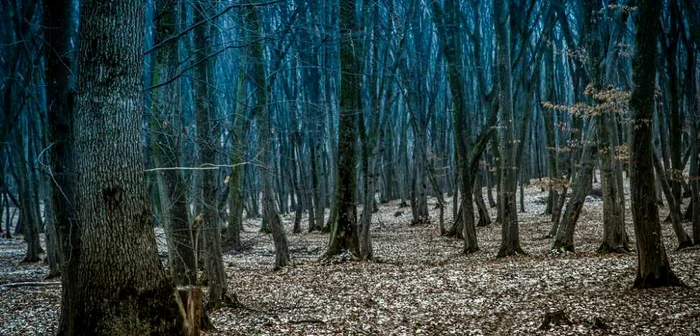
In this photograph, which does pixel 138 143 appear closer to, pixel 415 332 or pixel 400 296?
pixel 415 332

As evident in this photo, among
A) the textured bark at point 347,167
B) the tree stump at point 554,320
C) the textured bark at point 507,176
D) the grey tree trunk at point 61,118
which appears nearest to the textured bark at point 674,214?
the textured bark at point 507,176

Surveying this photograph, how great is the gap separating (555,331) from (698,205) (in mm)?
7493

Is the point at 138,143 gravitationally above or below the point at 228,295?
above

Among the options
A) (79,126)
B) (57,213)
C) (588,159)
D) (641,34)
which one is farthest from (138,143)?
(588,159)

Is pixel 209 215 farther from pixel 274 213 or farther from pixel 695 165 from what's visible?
pixel 695 165

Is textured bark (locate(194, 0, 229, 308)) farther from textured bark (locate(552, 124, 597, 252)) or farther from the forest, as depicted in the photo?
textured bark (locate(552, 124, 597, 252))

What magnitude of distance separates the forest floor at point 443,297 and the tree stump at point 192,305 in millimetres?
532

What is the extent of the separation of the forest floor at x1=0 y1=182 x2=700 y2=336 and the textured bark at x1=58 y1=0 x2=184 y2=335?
1.84 metres

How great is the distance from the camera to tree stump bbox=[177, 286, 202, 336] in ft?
19.1

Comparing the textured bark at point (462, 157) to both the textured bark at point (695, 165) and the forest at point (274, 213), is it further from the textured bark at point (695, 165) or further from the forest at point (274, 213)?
the textured bark at point (695, 165)

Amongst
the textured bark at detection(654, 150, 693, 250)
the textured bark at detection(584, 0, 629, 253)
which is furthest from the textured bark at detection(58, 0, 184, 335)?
the textured bark at detection(654, 150, 693, 250)

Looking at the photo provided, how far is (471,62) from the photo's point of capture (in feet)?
76.8

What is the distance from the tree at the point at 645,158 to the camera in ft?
24.8

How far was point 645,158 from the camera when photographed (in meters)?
7.68
